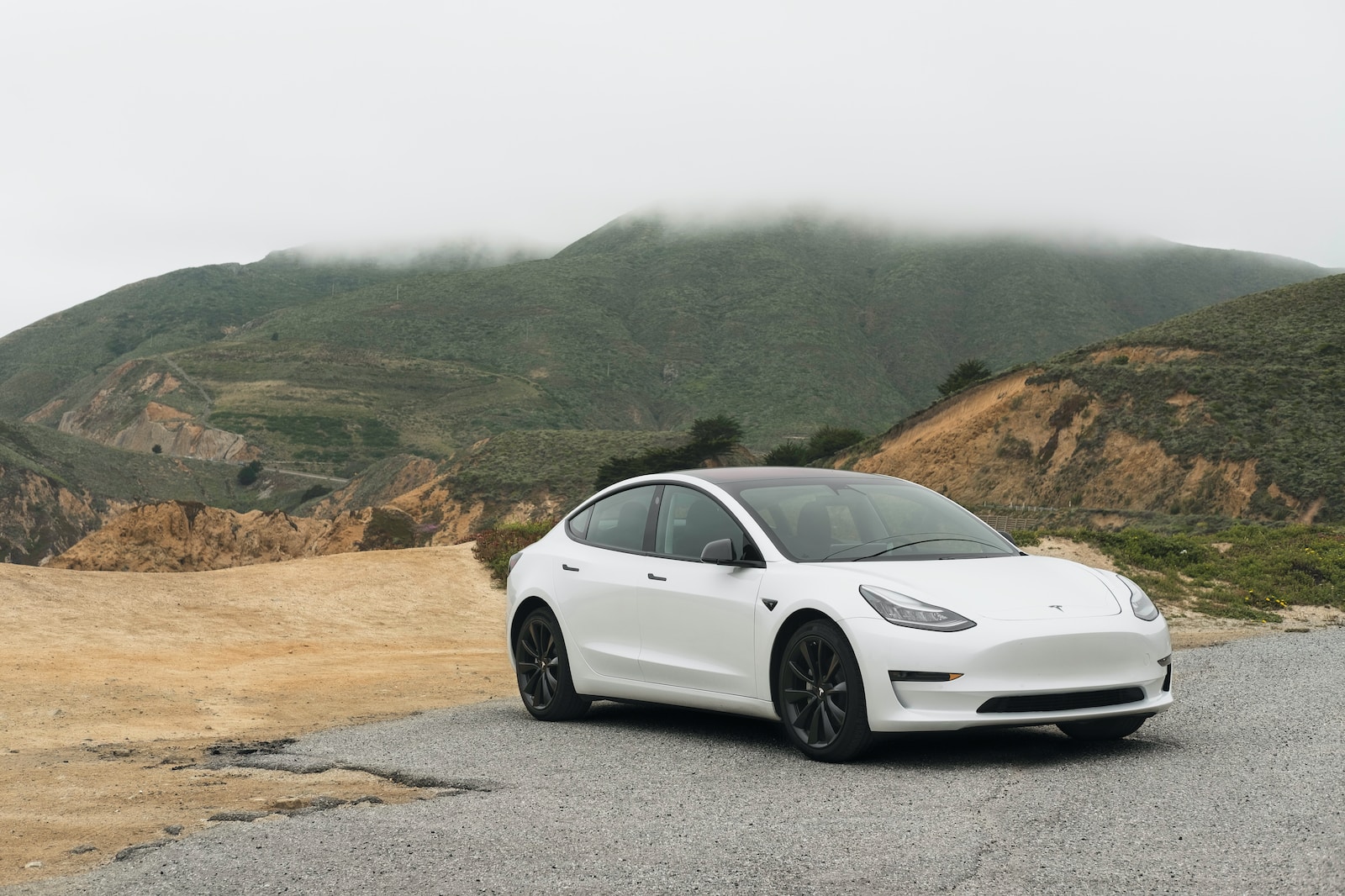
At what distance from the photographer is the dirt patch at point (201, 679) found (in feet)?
20.2

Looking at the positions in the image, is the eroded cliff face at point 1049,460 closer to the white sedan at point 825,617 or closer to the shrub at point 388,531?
the shrub at point 388,531

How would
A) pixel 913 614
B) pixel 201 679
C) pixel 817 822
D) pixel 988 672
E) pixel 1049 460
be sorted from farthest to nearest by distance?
pixel 1049 460 → pixel 201 679 → pixel 913 614 → pixel 988 672 → pixel 817 822

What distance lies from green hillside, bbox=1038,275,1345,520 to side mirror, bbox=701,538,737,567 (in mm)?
35856

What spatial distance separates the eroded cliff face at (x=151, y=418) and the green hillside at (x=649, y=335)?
84.6 inches

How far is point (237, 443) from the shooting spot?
355ft

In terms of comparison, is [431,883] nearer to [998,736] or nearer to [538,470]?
[998,736]

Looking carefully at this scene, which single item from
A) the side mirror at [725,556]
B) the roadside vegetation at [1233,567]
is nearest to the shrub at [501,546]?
the roadside vegetation at [1233,567]

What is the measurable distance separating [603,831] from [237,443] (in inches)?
4312

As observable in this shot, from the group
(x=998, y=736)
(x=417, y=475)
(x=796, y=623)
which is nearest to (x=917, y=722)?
(x=796, y=623)

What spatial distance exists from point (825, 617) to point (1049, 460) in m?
44.9

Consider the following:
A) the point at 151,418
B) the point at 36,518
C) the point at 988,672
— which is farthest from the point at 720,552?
the point at 151,418

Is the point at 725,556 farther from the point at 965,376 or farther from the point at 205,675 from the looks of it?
the point at 965,376

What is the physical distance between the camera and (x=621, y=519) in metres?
8.55

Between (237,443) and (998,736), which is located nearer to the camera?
(998,736)
